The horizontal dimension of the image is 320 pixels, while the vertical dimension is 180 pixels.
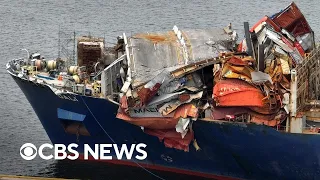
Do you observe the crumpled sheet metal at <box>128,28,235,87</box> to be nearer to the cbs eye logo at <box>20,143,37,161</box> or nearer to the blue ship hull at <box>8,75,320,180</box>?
the blue ship hull at <box>8,75,320,180</box>

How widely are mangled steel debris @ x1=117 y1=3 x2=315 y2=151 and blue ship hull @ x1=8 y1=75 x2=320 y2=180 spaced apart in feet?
2.49

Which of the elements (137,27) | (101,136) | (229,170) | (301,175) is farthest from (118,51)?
(137,27)

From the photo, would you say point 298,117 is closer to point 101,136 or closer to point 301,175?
point 301,175

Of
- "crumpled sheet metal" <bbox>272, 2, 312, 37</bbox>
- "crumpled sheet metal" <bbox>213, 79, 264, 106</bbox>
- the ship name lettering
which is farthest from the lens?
"crumpled sheet metal" <bbox>272, 2, 312, 37</bbox>

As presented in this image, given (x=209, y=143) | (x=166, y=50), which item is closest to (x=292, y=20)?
(x=166, y=50)

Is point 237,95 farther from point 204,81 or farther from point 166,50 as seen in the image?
point 166,50

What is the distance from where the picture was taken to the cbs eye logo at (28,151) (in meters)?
37.5

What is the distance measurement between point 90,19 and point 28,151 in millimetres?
34238

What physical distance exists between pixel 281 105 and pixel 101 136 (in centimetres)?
940

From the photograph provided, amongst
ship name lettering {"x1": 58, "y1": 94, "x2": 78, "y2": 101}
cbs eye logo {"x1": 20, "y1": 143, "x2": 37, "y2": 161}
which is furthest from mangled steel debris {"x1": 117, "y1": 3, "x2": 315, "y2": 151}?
cbs eye logo {"x1": 20, "y1": 143, "x2": 37, "y2": 161}

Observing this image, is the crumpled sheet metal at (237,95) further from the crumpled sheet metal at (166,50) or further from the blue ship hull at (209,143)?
the crumpled sheet metal at (166,50)

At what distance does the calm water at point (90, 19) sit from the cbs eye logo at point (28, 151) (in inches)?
112

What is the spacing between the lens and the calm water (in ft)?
159

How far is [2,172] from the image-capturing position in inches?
1404
